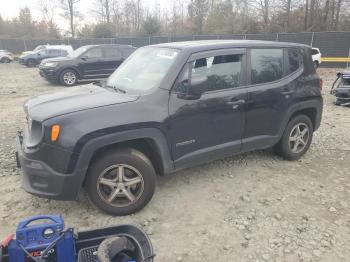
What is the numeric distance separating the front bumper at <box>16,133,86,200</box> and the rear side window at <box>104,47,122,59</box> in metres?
11.0

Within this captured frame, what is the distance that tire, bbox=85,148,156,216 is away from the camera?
3.44 metres

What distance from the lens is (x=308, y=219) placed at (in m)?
3.62

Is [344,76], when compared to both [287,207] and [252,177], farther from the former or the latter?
[287,207]

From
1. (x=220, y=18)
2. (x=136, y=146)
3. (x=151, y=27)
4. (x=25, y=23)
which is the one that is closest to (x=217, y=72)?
(x=136, y=146)

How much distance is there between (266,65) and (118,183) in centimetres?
255

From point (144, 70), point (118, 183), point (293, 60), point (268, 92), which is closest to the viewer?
point (118, 183)

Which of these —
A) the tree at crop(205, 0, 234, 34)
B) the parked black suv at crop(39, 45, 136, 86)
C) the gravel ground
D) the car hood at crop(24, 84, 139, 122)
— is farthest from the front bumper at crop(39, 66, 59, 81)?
the tree at crop(205, 0, 234, 34)

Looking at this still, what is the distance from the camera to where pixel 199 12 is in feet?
141

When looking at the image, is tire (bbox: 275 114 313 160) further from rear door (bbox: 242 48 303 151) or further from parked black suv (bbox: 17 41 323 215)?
rear door (bbox: 242 48 303 151)

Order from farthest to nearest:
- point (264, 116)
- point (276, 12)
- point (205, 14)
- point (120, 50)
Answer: point (205, 14), point (276, 12), point (120, 50), point (264, 116)

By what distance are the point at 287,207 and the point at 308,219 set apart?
29cm

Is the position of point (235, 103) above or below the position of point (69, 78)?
above

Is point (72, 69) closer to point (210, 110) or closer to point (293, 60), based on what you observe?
point (293, 60)

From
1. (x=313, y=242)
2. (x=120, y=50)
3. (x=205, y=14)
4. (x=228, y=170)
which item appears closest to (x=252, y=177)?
(x=228, y=170)
